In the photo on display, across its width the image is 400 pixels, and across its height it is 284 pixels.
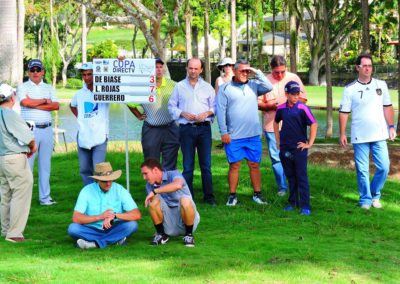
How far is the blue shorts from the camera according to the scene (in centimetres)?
1209

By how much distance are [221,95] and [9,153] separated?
3284 mm

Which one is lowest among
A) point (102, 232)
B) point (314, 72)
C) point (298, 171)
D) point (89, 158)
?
point (102, 232)

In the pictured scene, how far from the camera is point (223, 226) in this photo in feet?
35.6

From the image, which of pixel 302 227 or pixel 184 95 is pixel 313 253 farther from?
pixel 184 95

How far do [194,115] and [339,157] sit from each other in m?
5.53

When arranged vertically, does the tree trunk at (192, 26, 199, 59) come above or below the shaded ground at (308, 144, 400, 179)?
above

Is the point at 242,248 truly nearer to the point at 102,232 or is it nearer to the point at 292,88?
the point at 102,232

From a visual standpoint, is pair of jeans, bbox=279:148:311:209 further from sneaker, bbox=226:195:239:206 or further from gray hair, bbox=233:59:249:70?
gray hair, bbox=233:59:249:70

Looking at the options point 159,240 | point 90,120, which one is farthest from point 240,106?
point 159,240

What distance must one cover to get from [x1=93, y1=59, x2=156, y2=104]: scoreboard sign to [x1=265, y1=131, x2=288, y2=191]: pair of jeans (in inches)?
77.7

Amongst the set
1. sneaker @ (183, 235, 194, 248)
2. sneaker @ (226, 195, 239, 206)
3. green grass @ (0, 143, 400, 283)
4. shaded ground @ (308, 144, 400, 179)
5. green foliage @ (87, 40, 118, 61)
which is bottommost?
green grass @ (0, 143, 400, 283)

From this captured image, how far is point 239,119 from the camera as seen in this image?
12.0 m

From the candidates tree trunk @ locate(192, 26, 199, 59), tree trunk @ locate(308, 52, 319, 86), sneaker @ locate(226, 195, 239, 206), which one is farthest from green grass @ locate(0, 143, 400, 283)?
tree trunk @ locate(192, 26, 199, 59)

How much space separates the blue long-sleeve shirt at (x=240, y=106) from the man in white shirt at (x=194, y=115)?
174 mm
